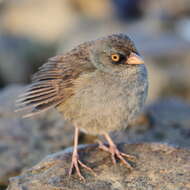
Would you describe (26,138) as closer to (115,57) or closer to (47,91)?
(47,91)

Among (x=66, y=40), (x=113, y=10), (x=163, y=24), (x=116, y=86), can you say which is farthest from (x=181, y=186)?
(x=113, y=10)

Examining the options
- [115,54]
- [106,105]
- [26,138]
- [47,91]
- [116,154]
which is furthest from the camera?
[26,138]

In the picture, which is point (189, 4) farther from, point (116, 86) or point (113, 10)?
point (116, 86)

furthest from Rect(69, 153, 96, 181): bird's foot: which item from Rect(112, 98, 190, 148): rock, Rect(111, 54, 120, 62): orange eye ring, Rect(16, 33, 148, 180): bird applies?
Rect(112, 98, 190, 148): rock

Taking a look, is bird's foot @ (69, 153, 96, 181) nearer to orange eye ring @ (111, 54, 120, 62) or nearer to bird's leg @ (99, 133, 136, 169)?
bird's leg @ (99, 133, 136, 169)

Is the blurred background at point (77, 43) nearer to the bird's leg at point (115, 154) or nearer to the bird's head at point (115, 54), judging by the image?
the bird's leg at point (115, 154)

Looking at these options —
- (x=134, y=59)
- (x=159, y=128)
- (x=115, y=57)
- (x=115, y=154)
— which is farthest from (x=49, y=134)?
(x=134, y=59)
